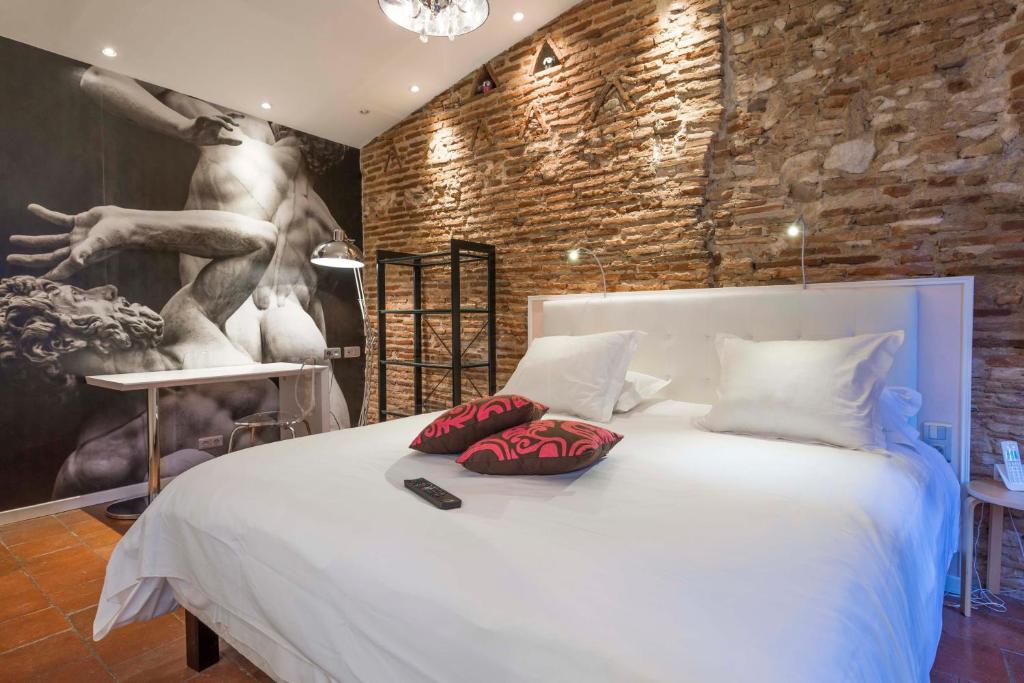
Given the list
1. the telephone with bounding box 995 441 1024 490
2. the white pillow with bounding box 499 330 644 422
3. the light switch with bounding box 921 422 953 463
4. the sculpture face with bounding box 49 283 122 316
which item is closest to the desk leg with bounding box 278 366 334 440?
the sculpture face with bounding box 49 283 122 316

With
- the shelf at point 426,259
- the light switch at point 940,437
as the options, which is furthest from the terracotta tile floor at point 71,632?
the light switch at point 940,437

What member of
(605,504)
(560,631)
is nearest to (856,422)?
(605,504)

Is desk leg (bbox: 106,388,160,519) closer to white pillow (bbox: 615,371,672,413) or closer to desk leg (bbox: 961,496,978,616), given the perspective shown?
white pillow (bbox: 615,371,672,413)

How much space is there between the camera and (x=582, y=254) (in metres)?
3.45

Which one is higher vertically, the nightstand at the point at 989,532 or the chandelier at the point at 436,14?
the chandelier at the point at 436,14

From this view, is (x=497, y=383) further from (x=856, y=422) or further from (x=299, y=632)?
(x=299, y=632)

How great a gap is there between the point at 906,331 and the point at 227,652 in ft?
9.43

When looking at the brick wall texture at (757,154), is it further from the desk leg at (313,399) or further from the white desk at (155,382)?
the white desk at (155,382)

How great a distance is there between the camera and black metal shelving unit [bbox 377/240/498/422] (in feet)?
12.1

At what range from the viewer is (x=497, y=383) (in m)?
3.95

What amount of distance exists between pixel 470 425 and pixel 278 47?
2.96m

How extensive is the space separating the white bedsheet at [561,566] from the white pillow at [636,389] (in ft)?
2.39

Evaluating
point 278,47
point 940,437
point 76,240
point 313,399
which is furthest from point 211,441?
point 940,437

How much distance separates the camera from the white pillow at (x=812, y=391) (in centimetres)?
190
